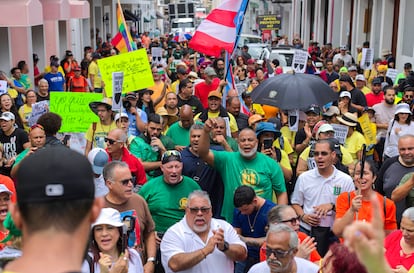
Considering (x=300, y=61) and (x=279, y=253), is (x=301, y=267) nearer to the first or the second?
(x=279, y=253)

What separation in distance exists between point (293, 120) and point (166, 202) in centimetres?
315

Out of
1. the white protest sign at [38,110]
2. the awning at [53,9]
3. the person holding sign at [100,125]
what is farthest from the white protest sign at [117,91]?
the awning at [53,9]

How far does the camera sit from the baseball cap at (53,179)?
1977 millimetres

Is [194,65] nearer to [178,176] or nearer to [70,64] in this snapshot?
[70,64]

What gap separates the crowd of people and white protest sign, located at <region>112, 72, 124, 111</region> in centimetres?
11

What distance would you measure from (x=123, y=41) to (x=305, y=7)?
33452mm

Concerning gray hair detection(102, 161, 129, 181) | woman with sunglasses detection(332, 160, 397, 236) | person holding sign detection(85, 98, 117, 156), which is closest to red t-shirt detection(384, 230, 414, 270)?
woman with sunglasses detection(332, 160, 397, 236)

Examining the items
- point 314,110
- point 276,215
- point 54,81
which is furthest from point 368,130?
point 54,81

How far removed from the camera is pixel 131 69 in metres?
10.3

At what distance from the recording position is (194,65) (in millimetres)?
19031

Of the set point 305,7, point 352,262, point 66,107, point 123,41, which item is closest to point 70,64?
point 123,41

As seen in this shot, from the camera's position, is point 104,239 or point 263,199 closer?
point 104,239

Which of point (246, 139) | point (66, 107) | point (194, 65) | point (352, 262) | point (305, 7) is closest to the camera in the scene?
point (352, 262)

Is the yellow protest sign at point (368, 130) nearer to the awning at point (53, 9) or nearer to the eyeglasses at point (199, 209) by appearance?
the eyeglasses at point (199, 209)
